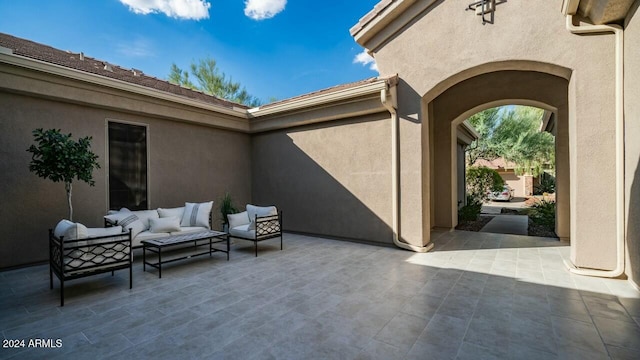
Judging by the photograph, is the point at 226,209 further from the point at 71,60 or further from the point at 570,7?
the point at 570,7

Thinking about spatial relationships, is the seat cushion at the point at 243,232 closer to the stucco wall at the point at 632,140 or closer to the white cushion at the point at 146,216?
the white cushion at the point at 146,216

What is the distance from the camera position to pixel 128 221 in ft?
17.0

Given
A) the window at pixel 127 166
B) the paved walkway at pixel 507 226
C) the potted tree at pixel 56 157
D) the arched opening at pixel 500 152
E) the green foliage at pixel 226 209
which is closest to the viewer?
the potted tree at pixel 56 157

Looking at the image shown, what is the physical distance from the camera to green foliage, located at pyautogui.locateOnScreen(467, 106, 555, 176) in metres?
13.0

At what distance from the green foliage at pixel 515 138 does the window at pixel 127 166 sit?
14.2 m

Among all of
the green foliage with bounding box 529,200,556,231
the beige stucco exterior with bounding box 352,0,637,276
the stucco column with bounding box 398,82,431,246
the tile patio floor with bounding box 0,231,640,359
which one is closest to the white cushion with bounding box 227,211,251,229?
the tile patio floor with bounding box 0,231,640,359

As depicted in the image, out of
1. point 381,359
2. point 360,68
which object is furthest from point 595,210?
point 360,68

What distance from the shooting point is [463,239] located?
6.73m

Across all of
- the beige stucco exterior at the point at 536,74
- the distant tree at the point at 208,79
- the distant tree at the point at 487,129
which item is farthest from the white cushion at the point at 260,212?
the distant tree at the point at 208,79

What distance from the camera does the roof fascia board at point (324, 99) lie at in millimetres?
5758

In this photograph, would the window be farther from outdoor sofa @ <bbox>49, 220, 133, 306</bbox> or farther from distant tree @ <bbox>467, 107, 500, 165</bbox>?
distant tree @ <bbox>467, 107, 500, 165</bbox>

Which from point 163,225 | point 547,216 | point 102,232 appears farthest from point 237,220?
point 547,216

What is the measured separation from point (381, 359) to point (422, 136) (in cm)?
445

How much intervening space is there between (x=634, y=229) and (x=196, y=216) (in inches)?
291
